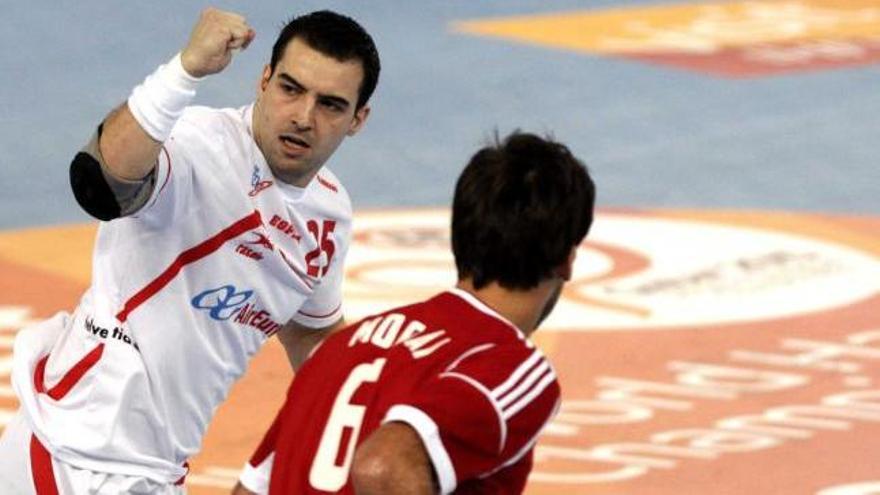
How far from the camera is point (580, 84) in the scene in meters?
15.7

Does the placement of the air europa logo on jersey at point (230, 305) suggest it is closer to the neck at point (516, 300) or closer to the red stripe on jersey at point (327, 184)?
the red stripe on jersey at point (327, 184)

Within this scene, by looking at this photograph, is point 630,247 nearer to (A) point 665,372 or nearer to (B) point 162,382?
(A) point 665,372

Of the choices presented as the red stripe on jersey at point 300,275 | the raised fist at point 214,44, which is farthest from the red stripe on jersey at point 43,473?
the raised fist at point 214,44

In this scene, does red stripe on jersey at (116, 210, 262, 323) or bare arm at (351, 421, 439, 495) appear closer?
bare arm at (351, 421, 439, 495)

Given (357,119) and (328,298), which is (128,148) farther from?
(328,298)

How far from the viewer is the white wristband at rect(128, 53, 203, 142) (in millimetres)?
5262

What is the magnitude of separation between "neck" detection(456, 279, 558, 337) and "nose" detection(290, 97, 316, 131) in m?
1.39

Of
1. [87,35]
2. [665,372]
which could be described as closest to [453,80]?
[87,35]

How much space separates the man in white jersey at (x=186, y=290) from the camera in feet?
18.6

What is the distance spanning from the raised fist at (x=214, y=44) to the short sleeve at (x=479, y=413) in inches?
51.6

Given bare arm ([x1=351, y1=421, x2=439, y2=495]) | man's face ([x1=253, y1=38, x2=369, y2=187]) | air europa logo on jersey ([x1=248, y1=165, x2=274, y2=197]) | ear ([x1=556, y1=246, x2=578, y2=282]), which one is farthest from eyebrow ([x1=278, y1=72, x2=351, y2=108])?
bare arm ([x1=351, y1=421, x2=439, y2=495])

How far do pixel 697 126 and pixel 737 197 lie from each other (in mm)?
1622

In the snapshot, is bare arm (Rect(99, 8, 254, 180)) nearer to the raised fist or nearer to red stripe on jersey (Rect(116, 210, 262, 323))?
the raised fist

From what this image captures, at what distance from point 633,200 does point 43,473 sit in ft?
25.3
